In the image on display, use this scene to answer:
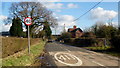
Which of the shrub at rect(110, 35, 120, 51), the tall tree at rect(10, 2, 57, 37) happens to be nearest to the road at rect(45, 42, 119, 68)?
the shrub at rect(110, 35, 120, 51)

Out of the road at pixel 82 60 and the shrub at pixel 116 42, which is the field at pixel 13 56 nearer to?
the road at pixel 82 60

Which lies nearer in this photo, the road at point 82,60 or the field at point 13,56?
the field at point 13,56

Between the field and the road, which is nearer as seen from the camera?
the field

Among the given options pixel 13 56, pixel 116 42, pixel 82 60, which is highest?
pixel 116 42

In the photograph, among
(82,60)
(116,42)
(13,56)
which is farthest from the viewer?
(116,42)

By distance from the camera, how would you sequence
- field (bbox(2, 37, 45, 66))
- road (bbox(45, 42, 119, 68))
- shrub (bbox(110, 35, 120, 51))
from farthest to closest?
shrub (bbox(110, 35, 120, 51)) → road (bbox(45, 42, 119, 68)) → field (bbox(2, 37, 45, 66))

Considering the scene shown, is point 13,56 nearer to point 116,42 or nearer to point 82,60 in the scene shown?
point 82,60

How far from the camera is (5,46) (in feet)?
39.5

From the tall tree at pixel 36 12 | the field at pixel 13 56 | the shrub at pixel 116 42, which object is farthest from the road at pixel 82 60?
the tall tree at pixel 36 12

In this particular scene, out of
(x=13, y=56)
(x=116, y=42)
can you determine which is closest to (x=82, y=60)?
(x=13, y=56)

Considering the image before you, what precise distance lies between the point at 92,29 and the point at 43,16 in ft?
71.3

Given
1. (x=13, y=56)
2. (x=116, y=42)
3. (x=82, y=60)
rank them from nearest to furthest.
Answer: (x=13, y=56), (x=82, y=60), (x=116, y=42)

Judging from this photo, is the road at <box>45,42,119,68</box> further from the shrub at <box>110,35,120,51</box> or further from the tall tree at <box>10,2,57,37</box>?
the tall tree at <box>10,2,57,37</box>

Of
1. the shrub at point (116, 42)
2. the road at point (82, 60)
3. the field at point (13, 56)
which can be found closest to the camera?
the field at point (13, 56)
